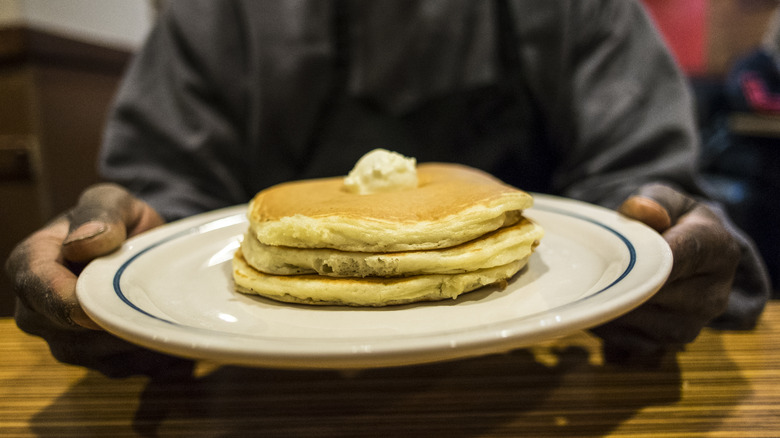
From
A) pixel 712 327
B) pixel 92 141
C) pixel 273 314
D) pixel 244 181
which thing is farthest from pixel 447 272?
pixel 92 141

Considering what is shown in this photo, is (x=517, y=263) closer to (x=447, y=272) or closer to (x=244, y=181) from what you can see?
(x=447, y=272)

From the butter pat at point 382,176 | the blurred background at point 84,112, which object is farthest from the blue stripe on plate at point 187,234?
the blurred background at point 84,112

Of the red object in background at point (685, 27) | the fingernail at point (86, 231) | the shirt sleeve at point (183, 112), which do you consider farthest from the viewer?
the red object in background at point (685, 27)

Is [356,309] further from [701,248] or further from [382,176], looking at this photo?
[701,248]

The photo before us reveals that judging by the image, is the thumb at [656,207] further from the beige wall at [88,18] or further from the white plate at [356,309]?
the beige wall at [88,18]

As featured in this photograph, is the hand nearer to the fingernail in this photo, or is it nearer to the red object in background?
the fingernail

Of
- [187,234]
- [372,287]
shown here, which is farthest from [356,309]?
[187,234]

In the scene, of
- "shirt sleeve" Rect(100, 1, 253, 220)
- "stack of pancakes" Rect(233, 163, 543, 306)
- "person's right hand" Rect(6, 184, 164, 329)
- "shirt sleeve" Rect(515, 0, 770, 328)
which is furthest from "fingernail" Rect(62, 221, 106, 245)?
"shirt sleeve" Rect(515, 0, 770, 328)
